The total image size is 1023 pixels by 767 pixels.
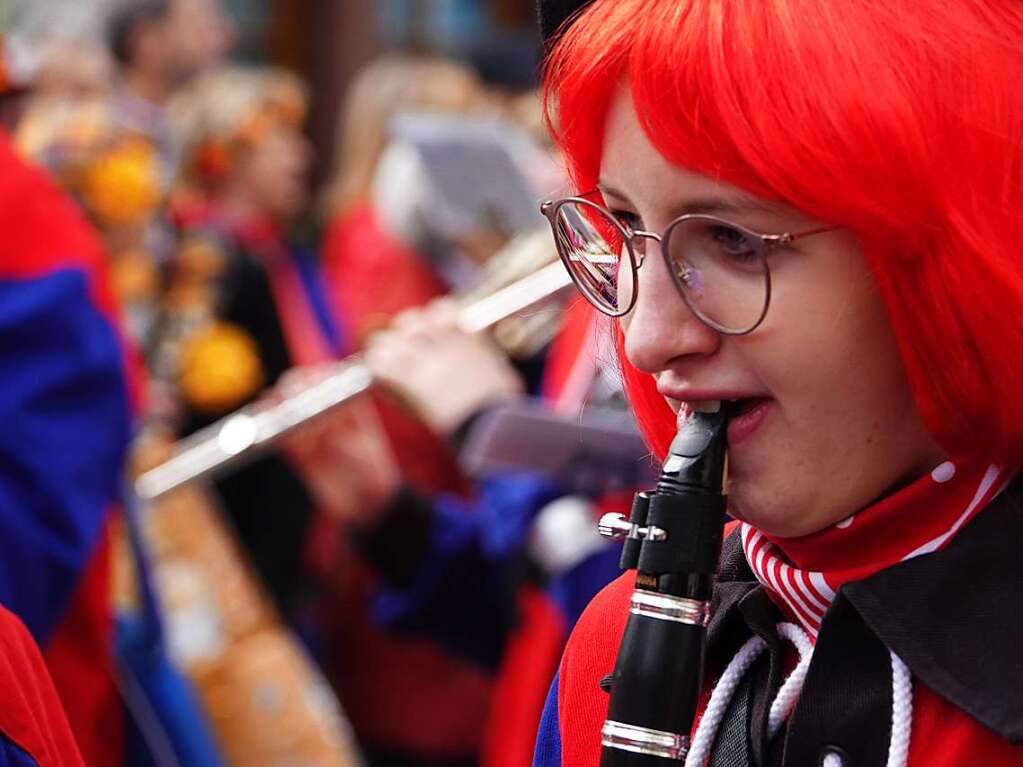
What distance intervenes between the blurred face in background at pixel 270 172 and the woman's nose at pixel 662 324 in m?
4.19

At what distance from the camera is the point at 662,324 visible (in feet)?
4.01

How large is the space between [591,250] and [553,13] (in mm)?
198

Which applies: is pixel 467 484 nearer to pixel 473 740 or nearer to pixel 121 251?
pixel 473 740

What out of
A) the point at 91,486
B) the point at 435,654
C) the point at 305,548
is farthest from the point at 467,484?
the point at 91,486

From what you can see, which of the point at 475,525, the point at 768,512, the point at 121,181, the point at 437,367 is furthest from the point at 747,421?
the point at 121,181

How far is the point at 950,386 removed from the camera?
116 centimetres

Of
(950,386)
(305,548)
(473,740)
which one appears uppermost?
(950,386)

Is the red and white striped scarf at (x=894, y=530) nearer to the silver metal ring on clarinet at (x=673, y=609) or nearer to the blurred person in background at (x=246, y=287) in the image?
the silver metal ring on clarinet at (x=673, y=609)

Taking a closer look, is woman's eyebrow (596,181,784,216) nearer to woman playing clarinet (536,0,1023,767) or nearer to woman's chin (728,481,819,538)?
woman playing clarinet (536,0,1023,767)

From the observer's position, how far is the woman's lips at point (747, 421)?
122 cm

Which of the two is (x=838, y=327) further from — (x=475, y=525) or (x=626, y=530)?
(x=475, y=525)

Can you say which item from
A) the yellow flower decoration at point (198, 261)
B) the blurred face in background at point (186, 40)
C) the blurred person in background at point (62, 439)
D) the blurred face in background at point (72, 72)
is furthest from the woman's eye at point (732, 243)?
the blurred face in background at point (186, 40)

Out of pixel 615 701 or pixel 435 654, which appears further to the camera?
pixel 435 654

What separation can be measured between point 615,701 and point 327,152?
719 cm
